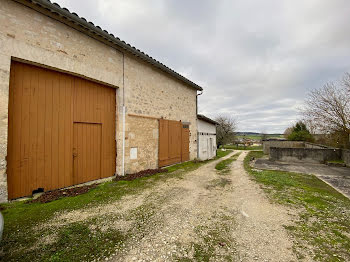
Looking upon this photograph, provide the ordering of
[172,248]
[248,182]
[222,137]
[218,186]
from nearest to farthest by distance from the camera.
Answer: [172,248], [218,186], [248,182], [222,137]

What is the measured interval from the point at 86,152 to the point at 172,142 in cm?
468

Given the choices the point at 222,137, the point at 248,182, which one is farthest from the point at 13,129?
the point at 222,137

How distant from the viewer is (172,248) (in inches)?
87.6

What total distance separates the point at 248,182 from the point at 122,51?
6.93 metres

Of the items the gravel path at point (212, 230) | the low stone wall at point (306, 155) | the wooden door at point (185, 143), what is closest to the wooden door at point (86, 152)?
the gravel path at point (212, 230)

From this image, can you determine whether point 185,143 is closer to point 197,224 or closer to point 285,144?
point 197,224

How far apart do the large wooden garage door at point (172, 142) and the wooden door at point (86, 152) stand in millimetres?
3124

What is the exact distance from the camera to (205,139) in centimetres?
1338

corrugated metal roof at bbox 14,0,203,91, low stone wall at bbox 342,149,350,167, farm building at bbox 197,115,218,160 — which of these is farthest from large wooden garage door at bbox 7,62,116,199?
→ low stone wall at bbox 342,149,350,167

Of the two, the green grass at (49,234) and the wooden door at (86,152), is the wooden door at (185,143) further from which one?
the green grass at (49,234)

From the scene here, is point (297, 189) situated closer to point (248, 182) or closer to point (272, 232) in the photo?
point (248, 182)

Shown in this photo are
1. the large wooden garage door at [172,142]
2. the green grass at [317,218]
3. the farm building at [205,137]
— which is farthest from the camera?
the farm building at [205,137]

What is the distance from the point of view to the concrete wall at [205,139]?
1225 cm

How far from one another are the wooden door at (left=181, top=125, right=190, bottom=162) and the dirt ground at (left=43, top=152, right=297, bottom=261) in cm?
530
